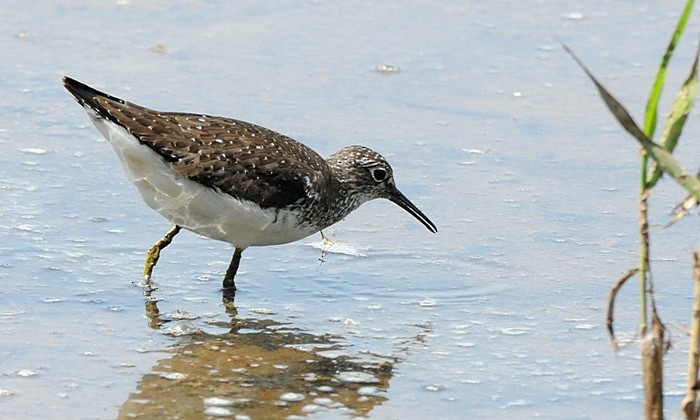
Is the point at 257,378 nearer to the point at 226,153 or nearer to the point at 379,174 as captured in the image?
the point at 226,153

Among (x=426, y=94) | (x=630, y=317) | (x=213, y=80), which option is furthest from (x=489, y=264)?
(x=213, y=80)

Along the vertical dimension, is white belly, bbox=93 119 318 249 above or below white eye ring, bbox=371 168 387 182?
above

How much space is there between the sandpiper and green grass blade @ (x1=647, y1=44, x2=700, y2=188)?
347 cm

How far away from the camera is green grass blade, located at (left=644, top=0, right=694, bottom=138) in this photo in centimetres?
488

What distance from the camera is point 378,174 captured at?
921 cm

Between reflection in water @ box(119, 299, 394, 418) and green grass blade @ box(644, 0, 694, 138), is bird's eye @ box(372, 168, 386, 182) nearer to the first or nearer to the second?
reflection in water @ box(119, 299, 394, 418)

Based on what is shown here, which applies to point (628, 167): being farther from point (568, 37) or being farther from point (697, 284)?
point (697, 284)

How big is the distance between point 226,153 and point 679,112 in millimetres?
3676

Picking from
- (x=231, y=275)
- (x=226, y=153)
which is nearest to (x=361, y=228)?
(x=231, y=275)

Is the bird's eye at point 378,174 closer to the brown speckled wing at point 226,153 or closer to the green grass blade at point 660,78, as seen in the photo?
the brown speckled wing at point 226,153

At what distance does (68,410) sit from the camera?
646cm

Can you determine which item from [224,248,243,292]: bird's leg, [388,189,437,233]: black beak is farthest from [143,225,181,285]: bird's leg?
[388,189,437,233]: black beak

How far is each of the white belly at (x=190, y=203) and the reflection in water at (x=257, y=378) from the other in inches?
25.4

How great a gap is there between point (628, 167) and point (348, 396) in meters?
4.21
